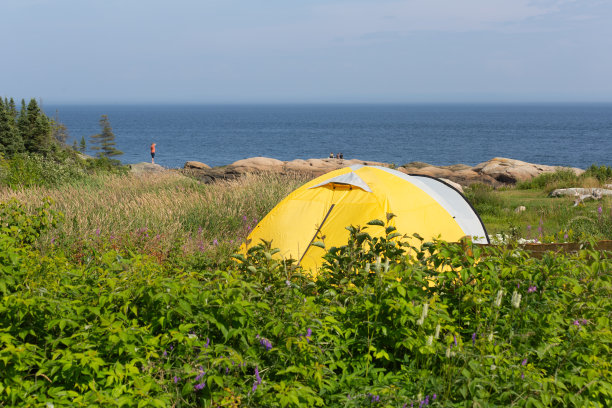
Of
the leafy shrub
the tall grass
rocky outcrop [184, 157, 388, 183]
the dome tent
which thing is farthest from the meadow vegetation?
rocky outcrop [184, 157, 388, 183]

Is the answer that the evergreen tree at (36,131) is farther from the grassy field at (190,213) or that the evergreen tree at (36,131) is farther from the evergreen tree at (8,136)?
the grassy field at (190,213)

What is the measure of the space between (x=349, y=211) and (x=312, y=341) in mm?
4232

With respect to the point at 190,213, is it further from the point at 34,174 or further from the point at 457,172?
the point at 457,172

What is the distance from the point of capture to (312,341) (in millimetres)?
3525

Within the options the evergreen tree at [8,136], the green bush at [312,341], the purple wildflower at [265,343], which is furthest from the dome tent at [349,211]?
the evergreen tree at [8,136]

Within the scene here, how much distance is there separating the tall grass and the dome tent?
97cm

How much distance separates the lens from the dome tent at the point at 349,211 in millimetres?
7500

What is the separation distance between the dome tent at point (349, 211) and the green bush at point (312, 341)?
10.7 ft

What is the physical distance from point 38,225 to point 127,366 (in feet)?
12.7

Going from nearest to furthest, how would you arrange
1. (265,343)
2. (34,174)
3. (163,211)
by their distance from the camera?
(265,343), (163,211), (34,174)

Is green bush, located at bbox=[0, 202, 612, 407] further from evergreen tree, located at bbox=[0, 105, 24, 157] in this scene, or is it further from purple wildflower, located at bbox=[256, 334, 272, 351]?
evergreen tree, located at bbox=[0, 105, 24, 157]

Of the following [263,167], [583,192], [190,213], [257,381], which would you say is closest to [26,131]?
[263,167]

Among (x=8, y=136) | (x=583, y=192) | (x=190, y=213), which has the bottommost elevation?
(x=583, y=192)

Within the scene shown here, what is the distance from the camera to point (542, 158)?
2808 inches
